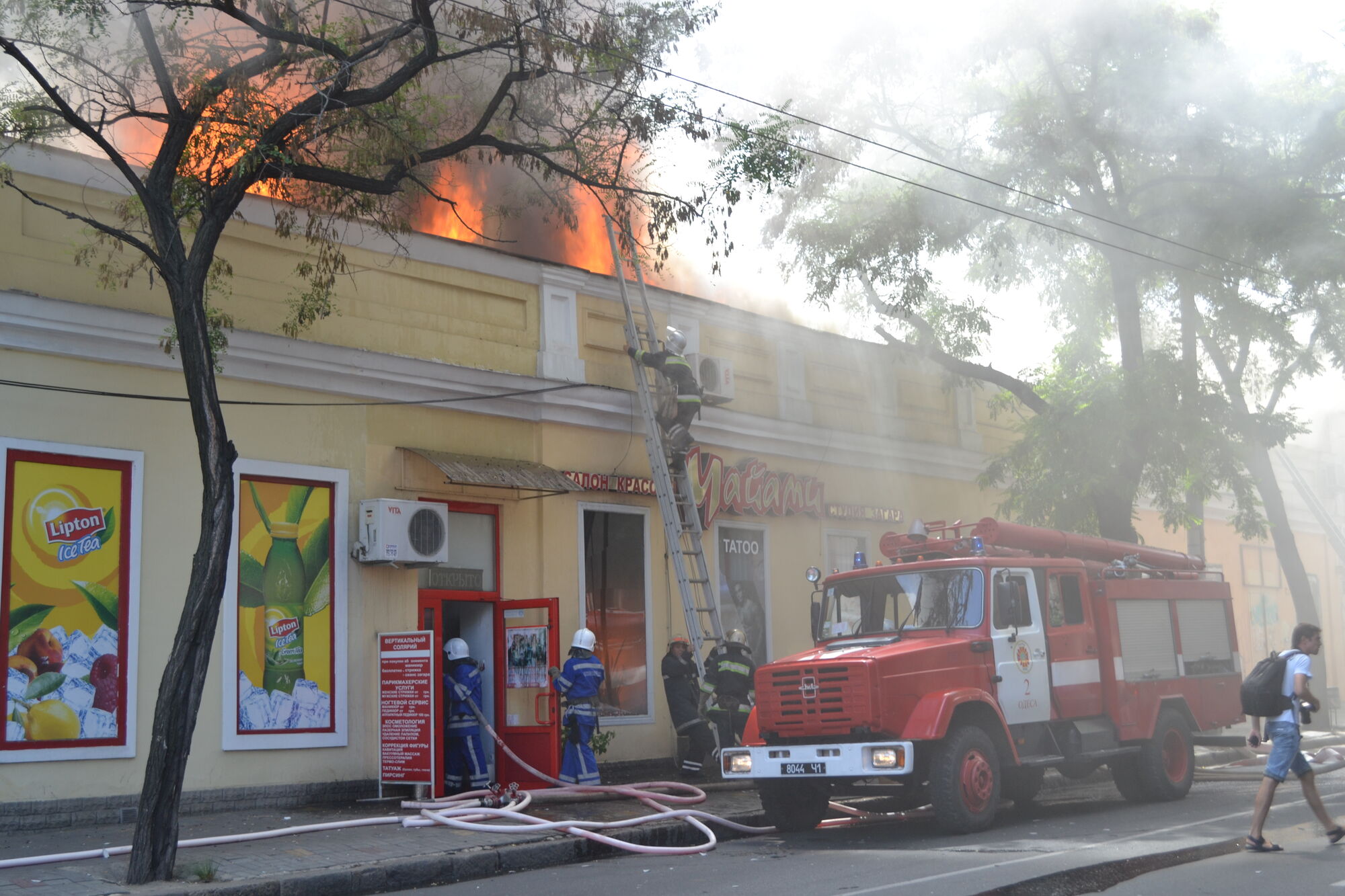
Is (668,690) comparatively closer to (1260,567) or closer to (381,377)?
(381,377)

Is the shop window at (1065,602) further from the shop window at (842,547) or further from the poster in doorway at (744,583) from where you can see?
the shop window at (842,547)

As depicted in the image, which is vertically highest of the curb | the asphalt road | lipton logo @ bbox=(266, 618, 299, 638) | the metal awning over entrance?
the metal awning over entrance

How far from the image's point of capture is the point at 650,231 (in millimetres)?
11625

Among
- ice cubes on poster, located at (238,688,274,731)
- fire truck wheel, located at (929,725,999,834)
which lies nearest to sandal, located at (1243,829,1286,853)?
fire truck wheel, located at (929,725,999,834)

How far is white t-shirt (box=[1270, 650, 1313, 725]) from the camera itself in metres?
9.36

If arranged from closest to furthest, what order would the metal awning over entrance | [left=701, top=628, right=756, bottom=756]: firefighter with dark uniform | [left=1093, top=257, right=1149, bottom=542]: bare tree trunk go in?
the metal awning over entrance < [left=701, top=628, right=756, bottom=756]: firefighter with dark uniform < [left=1093, top=257, right=1149, bottom=542]: bare tree trunk

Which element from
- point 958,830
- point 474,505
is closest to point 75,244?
point 474,505

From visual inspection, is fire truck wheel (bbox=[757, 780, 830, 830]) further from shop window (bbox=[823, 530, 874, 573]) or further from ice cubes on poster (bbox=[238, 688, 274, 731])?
shop window (bbox=[823, 530, 874, 573])

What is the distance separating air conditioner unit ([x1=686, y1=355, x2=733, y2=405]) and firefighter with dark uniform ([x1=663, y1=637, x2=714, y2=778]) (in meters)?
3.60

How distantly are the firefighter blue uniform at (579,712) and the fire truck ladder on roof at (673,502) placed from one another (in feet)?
6.08

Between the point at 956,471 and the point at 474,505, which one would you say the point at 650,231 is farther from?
the point at 956,471

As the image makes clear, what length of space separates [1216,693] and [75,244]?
12.8m

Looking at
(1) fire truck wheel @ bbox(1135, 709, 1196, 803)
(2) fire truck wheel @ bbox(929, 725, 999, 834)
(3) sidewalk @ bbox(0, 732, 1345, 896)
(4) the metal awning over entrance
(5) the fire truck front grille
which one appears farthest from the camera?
(4) the metal awning over entrance

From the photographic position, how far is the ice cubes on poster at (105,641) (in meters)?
11.1
